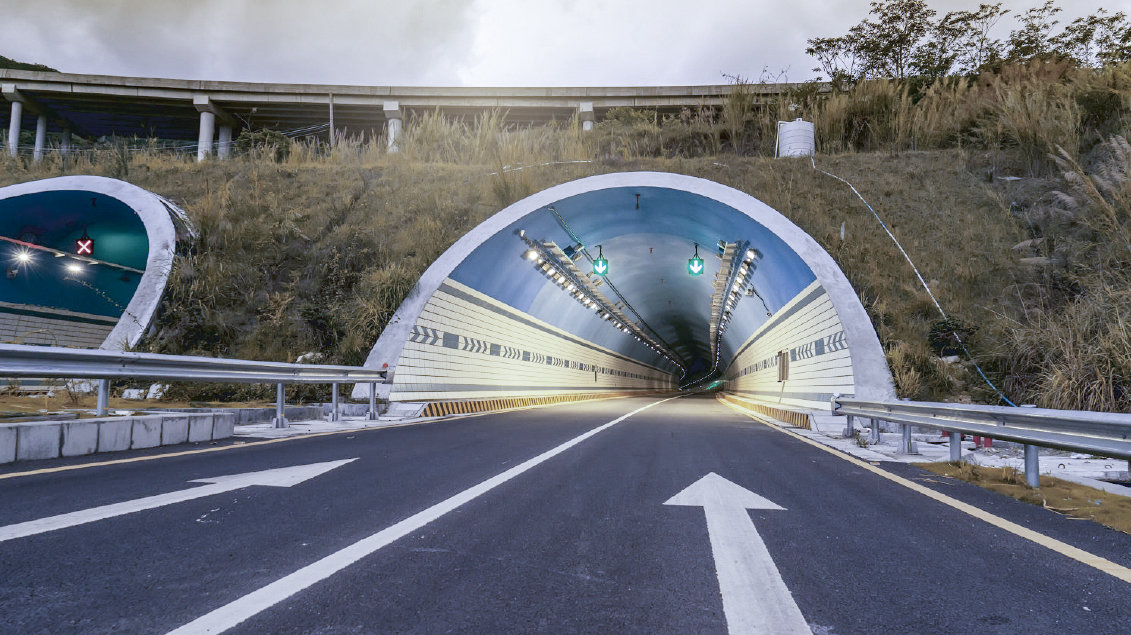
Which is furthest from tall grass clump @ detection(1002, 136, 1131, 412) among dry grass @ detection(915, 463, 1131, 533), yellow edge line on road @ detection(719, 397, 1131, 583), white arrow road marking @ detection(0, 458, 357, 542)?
white arrow road marking @ detection(0, 458, 357, 542)

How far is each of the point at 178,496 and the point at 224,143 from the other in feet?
129

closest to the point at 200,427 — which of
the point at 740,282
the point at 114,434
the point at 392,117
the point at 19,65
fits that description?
the point at 114,434

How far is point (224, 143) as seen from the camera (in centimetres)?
3841

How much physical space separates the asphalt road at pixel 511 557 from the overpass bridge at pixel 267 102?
114ft

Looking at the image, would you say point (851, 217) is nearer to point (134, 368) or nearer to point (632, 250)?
point (632, 250)

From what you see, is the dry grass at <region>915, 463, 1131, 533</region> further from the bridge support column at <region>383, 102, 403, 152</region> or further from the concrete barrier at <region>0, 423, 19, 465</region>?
the bridge support column at <region>383, 102, 403, 152</region>

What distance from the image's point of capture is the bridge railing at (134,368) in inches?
245

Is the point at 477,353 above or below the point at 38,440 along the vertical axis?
above

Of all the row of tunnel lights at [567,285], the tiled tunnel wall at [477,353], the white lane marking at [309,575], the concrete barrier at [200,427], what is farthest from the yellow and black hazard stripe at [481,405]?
the white lane marking at [309,575]

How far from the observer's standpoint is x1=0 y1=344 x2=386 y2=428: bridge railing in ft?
20.4

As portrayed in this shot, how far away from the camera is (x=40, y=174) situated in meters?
22.8

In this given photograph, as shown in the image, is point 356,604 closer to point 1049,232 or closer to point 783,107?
point 1049,232

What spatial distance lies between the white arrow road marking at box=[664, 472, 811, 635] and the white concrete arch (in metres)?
14.7

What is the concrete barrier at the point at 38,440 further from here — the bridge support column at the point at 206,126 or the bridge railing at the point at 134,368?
the bridge support column at the point at 206,126
